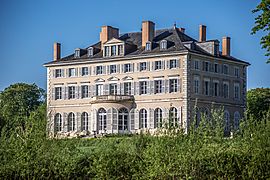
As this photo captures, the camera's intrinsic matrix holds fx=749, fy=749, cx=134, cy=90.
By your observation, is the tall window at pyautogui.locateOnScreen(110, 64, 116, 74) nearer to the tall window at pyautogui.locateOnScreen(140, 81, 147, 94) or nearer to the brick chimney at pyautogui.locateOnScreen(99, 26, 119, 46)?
the tall window at pyautogui.locateOnScreen(140, 81, 147, 94)

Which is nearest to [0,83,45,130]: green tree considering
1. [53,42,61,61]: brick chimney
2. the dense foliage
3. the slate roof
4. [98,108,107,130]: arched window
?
[53,42,61,61]: brick chimney

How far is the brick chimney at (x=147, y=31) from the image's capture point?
53.1m

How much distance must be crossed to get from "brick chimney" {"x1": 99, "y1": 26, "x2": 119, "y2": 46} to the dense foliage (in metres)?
31.4

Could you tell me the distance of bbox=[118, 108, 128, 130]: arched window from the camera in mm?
52594

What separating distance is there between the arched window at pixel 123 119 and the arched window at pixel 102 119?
1053 mm

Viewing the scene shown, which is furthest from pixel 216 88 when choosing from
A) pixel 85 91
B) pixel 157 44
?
pixel 85 91

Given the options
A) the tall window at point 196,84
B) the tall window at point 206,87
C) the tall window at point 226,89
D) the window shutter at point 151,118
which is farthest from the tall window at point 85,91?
the tall window at point 226,89

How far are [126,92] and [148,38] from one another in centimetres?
416

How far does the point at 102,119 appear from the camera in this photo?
174ft

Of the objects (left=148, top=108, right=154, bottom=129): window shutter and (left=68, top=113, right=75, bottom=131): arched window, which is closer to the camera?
(left=148, top=108, right=154, bottom=129): window shutter

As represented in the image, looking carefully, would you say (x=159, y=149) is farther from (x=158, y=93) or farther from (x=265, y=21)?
(x=158, y=93)

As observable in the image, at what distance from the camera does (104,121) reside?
5306 cm

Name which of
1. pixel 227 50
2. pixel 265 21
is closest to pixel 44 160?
pixel 265 21

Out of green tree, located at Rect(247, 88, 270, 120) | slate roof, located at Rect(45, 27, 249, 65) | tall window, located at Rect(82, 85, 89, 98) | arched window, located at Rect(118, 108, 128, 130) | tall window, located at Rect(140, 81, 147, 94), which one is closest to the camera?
slate roof, located at Rect(45, 27, 249, 65)
